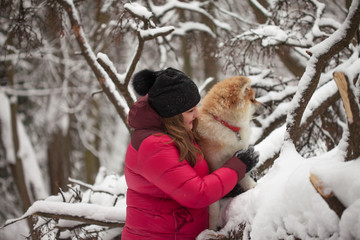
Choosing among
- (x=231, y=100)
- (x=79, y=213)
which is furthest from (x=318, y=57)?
(x=79, y=213)

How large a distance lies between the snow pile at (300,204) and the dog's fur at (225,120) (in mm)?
437

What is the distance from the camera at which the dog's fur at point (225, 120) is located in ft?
7.04

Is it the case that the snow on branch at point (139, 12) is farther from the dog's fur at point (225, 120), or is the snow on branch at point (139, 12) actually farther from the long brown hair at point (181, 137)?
the long brown hair at point (181, 137)

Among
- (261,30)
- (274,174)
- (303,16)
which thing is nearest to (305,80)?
(274,174)

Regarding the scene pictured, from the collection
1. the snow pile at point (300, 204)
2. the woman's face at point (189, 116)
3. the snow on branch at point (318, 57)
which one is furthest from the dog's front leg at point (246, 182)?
the woman's face at point (189, 116)

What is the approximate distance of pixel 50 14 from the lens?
375cm

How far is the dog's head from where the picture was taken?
223 centimetres

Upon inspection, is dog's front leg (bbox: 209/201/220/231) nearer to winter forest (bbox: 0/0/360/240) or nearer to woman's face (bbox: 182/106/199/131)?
winter forest (bbox: 0/0/360/240)

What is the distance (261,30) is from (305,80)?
5.70 feet

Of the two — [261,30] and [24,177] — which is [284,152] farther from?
[24,177]

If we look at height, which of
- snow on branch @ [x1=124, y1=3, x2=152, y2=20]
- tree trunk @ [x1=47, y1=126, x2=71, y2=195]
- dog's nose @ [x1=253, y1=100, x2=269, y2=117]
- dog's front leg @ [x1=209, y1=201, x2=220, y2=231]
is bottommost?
tree trunk @ [x1=47, y1=126, x2=71, y2=195]

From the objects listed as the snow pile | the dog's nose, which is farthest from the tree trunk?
the snow pile

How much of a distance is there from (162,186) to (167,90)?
1.99 ft

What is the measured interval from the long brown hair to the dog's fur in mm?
294
